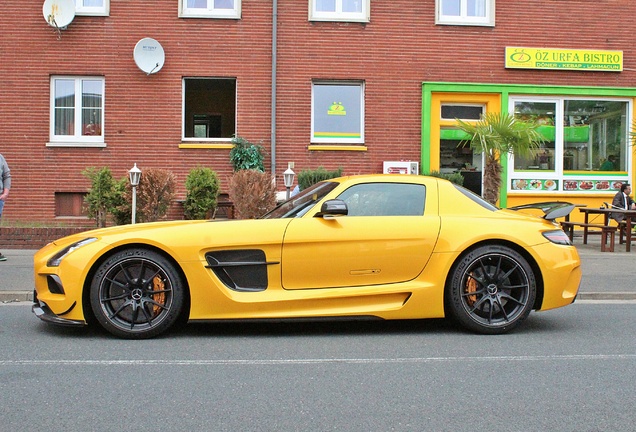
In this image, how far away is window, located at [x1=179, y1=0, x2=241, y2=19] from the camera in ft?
52.0

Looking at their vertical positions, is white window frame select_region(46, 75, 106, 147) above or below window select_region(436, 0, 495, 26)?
below

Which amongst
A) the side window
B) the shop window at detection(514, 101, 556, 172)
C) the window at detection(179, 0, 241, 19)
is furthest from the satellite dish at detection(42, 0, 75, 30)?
the side window

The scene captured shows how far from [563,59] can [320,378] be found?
13.5 m

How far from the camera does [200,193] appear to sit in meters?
13.1

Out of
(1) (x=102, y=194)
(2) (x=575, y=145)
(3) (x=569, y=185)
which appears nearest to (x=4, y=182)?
(1) (x=102, y=194)

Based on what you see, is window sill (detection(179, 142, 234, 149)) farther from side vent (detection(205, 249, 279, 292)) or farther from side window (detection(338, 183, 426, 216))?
side vent (detection(205, 249, 279, 292))

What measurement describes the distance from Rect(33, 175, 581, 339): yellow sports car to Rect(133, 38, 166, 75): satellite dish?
9.98m

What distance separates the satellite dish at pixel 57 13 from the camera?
15336 millimetres

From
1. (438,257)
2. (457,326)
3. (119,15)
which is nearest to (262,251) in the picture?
(438,257)

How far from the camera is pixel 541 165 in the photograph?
16.7 metres

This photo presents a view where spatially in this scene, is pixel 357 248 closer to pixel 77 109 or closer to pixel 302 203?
pixel 302 203

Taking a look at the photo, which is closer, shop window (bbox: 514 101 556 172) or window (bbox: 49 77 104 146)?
window (bbox: 49 77 104 146)

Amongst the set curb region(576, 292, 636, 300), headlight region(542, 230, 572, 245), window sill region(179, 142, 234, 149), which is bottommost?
curb region(576, 292, 636, 300)

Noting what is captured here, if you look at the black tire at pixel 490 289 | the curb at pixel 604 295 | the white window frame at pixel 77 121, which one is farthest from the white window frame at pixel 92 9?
the black tire at pixel 490 289
